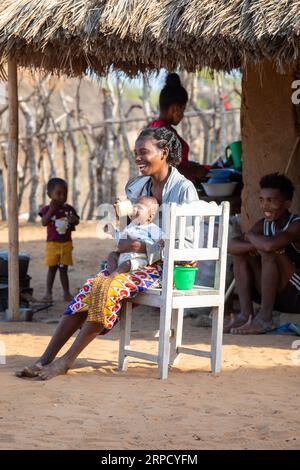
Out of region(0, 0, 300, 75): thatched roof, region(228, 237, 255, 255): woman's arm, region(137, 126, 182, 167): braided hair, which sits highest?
region(0, 0, 300, 75): thatched roof

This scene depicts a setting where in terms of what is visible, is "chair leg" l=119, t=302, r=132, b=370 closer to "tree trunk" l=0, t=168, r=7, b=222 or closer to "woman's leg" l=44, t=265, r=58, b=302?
"woman's leg" l=44, t=265, r=58, b=302

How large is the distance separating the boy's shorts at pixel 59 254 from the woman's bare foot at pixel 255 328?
2.21 m


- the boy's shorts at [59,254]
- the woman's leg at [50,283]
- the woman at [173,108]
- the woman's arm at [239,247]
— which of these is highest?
the woman at [173,108]

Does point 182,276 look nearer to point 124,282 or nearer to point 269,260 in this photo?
point 124,282

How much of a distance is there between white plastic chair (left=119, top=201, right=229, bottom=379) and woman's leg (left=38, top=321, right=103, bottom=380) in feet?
1.03

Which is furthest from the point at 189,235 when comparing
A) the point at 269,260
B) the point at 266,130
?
the point at 266,130

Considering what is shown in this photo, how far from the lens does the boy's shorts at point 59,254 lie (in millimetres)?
8477

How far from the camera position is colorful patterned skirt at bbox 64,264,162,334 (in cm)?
508

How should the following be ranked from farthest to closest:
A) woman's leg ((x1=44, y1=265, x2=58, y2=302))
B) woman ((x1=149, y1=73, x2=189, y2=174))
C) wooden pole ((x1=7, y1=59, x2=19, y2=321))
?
woman's leg ((x1=44, y1=265, x2=58, y2=302)), woman ((x1=149, y1=73, x2=189, y2=174)), wooden pole ((x1=7, y1=59, x2=19, y2=321))

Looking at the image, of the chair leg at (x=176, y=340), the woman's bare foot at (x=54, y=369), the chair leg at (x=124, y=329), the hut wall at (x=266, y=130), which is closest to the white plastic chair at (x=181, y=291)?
the chair leg at (x=124, y=329)

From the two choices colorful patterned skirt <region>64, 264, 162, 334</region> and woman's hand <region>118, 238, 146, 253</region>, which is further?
woman's hand <region>118, 238, 146, 253</region>

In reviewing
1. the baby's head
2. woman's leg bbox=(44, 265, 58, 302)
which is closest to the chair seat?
the baby's head

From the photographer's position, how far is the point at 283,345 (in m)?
6.41

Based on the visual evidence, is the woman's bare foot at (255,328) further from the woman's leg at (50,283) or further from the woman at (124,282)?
the woman's leg at (50,283)
